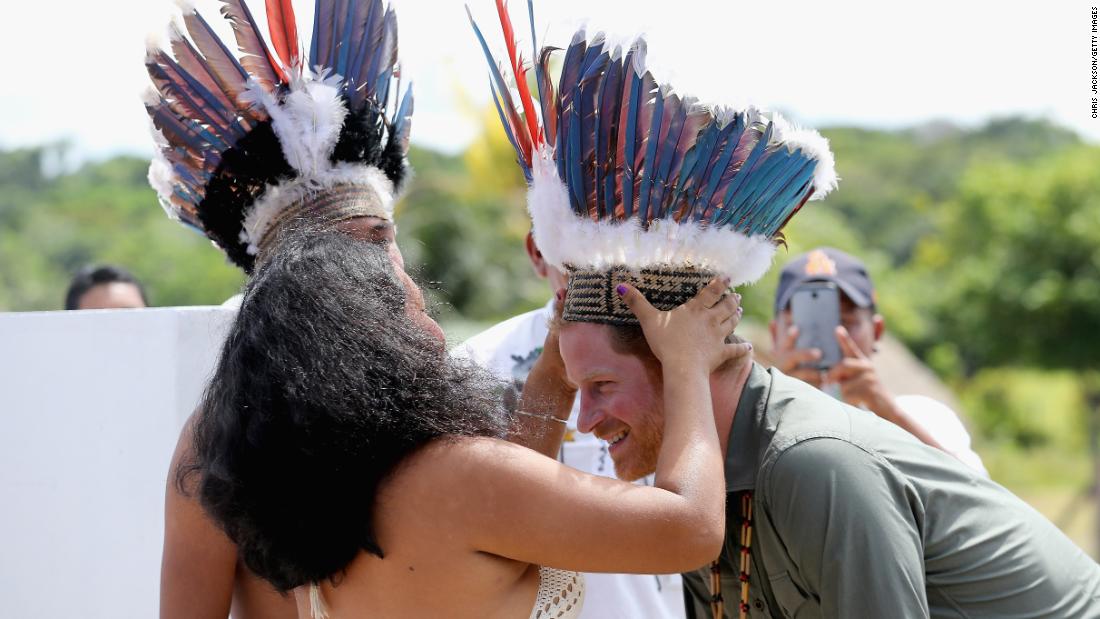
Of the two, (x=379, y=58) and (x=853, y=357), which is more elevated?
(x=379, y=58)

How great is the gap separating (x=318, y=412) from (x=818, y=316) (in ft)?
8.60

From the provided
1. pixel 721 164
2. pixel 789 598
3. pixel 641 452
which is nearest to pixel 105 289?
pixel 641 452

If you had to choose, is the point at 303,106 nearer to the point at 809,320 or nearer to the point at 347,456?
the point at 347,456

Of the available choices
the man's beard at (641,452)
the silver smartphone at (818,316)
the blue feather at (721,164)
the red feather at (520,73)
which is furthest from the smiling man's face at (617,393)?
the silver smartphone at (818,316)

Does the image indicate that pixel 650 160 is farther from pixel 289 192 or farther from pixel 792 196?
pixel 289 192

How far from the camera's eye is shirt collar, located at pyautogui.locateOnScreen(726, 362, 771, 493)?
2.24 metres

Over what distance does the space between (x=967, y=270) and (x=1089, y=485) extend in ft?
15.9

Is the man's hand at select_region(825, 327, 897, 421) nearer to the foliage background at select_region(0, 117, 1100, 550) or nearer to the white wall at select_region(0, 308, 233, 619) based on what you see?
the foliage background at select_region(0, 117, 1100, 550)

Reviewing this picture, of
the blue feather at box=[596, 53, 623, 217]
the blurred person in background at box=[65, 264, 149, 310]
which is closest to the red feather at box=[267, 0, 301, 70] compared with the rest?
the blue feather at box=[596, 53, 623, 217]

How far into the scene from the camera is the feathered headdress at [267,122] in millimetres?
2635

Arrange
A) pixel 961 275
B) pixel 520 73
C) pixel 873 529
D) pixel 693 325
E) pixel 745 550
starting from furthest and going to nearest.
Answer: pixel 961 275, pixel 520 73, pixel 745 550, pixel 693 325, pixel 873 529

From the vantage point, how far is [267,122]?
Answer: 265 centimetres

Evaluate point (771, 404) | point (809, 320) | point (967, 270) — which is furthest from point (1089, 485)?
point (771, 404)

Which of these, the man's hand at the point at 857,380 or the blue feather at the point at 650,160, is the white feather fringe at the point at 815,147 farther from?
the man's hand at the point at 857,380
